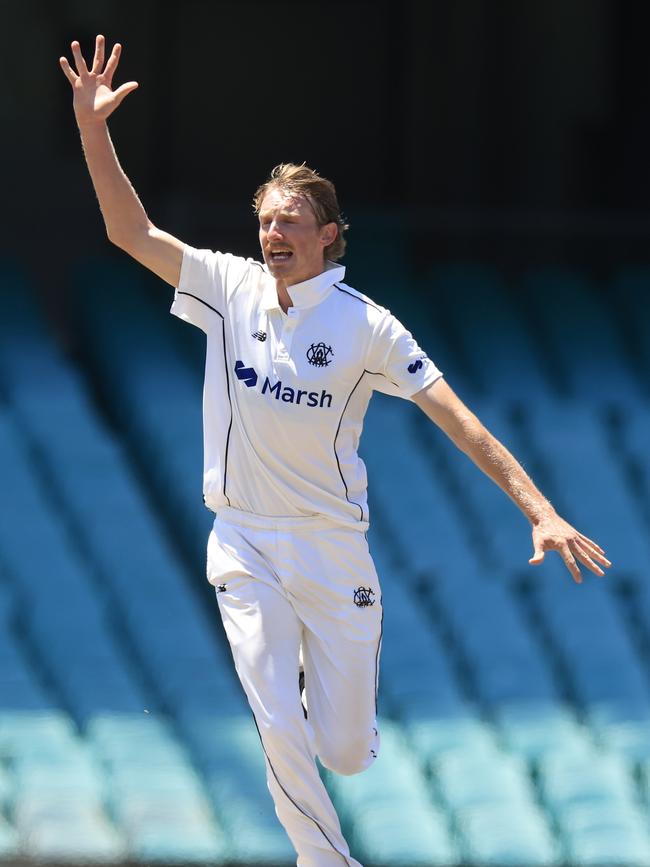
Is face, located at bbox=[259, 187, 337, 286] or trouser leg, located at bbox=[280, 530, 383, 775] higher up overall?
face, located at bbox=[259, 187, 337, 286]

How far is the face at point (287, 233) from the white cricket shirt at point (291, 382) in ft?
0.20

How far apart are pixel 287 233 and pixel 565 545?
1063 mm

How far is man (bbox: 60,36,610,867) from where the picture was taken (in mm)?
4395

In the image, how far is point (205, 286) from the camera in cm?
453

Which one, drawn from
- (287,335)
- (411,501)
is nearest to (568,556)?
(287,335)

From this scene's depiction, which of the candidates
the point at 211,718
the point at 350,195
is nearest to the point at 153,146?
the point at 350,195

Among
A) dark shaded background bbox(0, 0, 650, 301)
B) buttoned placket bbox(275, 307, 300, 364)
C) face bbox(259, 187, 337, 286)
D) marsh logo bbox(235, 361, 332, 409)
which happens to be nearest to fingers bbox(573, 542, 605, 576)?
marsh logo bbox(235, 361, 332, 409)

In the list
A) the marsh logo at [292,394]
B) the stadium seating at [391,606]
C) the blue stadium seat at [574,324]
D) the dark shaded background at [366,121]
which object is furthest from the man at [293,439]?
the blue stadium seat at [574,324]

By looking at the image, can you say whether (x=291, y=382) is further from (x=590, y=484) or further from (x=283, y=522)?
(x=590, y=484)

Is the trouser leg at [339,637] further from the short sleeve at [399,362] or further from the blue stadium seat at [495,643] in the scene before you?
the blue stadium seat at [495,643]

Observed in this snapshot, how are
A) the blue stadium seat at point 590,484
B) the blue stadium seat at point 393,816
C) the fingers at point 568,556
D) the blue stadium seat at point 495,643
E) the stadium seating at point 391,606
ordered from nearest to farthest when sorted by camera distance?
the fingers at point 568,556 < the blue stadium seat at point 393,816 < the stadium seating at point 391,606 < the blue stadium seat at point 495,643 < the blue stadium seat at point 590,484

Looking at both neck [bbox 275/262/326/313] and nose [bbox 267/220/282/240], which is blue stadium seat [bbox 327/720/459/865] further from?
nose [bbox 267/220/282/240]

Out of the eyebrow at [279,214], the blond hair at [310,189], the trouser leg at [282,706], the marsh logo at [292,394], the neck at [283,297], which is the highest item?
the blond hair at [310,189]

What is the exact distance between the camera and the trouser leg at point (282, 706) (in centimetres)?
440
